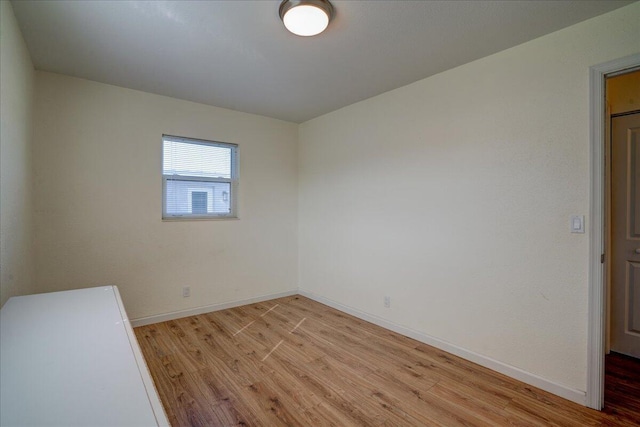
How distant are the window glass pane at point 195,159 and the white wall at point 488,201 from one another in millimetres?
1654

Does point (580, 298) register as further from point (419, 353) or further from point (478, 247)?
point (419, 353)

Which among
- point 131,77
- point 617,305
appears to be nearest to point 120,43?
point 131,77

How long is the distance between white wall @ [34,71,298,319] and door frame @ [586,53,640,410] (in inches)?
136

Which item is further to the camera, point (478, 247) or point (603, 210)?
point (478, 247)

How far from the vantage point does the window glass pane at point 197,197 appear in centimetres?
359

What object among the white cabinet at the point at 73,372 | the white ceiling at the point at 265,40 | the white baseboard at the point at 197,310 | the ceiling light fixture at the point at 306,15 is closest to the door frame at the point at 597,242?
the white ceiling at the point at 265,40

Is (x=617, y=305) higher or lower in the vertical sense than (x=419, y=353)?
higher

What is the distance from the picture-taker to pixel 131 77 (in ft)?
9.62

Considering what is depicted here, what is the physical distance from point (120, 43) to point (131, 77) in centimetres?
69

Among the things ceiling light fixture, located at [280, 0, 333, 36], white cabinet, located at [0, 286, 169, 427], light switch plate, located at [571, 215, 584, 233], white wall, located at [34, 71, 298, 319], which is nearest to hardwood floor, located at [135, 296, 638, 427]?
white wall, located at [34, 71, 298, 319]

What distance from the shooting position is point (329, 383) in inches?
88.7

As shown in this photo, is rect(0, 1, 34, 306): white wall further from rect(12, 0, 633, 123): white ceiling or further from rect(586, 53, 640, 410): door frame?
rect(586, 53, 640, 410): door frame

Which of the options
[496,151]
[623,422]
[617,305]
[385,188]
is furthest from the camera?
[385,188]

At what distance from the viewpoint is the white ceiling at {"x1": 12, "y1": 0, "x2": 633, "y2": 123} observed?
1.92m
